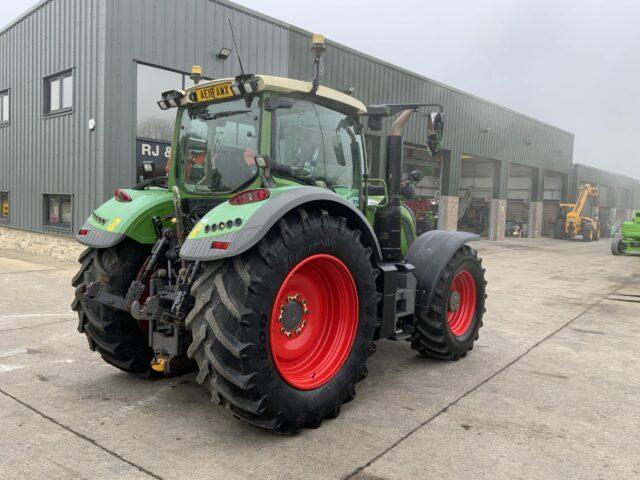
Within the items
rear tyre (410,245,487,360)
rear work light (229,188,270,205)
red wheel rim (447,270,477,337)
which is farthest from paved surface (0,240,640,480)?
rear work light (229,188,270,205)

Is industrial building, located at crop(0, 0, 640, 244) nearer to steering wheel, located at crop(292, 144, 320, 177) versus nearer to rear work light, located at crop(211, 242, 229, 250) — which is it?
steering wheel, located at crop(292, 144, 320, 177)

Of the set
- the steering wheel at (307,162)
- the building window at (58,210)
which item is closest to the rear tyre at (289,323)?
the steering wheel at (307,162)

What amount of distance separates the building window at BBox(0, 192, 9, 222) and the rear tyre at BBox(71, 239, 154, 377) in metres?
12.4

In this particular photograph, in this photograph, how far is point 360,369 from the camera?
3.67m

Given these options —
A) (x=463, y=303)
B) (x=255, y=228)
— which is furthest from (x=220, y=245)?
(x=463, y=303)

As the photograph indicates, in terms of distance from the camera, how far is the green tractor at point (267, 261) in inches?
119

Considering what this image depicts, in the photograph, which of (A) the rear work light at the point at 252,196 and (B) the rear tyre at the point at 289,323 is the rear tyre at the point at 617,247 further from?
(A) the rear work light at the point at 252,196

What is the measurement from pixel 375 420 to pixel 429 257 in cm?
171

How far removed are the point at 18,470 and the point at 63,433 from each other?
1.49ft

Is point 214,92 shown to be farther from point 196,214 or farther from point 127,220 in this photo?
point 127,220

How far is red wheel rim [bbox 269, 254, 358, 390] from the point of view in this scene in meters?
3.40

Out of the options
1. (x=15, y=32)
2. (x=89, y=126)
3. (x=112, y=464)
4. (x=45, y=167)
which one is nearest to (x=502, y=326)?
(x=112, y=464)

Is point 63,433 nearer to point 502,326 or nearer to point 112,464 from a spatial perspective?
point 112,464

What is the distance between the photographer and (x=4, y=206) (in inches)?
583
